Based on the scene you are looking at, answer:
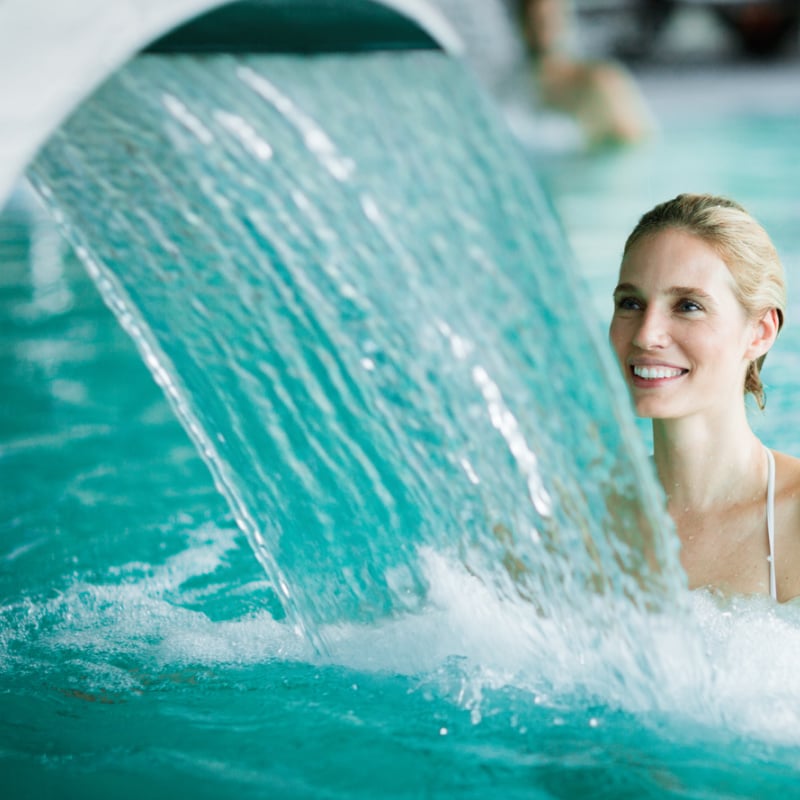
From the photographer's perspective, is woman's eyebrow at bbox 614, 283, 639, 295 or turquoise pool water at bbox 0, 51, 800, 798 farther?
woman's eyebrow at bbox 614, 283, 639, 295

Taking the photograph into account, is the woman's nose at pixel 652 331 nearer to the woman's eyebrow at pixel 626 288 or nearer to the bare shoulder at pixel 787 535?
the woman's eyebrow at pixel 626 288

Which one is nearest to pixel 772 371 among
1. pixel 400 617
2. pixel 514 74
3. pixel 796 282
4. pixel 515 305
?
pixel 796 282

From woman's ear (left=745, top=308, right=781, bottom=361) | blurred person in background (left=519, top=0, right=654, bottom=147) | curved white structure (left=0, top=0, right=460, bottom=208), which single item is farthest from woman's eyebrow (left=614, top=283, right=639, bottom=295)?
blurred person in background (left=519, top=0, right=654, bottom=147)

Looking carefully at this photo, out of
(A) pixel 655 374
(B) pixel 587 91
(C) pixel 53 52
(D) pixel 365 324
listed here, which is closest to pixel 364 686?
(D) pixel 365 324

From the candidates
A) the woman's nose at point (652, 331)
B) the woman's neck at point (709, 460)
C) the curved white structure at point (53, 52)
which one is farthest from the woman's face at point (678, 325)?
the curved white structure at point (53, 52)

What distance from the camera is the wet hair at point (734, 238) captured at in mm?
2568

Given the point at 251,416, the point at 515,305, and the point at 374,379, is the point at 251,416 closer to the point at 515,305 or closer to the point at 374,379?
the point at 374,379

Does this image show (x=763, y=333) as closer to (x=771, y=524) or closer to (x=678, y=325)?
(x=678, y=325)

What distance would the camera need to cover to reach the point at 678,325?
257 centimetres

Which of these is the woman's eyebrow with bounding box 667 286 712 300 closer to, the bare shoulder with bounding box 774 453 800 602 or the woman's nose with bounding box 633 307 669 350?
the woman's nose with bounding box 633 307 669 350

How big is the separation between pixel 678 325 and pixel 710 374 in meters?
0.12

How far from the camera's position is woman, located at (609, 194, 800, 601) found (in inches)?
101

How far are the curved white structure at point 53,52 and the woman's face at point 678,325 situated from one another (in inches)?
55.4

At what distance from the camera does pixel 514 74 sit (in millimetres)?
14047
